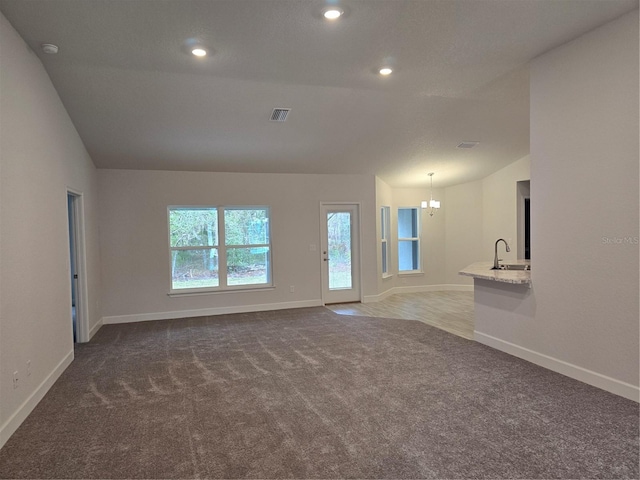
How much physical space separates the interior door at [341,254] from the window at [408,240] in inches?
65.7

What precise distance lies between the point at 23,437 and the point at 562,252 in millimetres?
4255

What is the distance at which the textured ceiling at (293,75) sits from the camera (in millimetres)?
2951

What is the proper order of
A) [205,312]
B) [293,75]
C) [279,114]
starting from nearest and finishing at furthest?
1. [293,75]
2. [279,114]
3. [205,312]

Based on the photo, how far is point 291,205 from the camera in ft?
23.3

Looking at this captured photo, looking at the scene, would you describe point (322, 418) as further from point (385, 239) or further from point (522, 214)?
point (522, 214)

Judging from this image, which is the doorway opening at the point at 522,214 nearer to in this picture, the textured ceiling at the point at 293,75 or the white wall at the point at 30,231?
the textured ceiling at the point at 293,75

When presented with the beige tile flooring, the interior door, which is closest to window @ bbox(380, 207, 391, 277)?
the beige tile flooring

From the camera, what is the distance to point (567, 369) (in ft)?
11.6

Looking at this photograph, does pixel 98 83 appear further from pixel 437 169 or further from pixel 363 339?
pixel 437 169

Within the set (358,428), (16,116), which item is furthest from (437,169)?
(16,116)

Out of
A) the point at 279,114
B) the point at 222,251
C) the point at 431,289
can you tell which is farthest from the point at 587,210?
the point at 431,289

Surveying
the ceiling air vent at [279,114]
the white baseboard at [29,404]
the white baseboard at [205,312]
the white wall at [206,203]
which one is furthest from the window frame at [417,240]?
the white baseboard at [29,404]

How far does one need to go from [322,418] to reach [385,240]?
19.3 ft

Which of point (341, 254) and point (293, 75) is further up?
point (293, 75)
